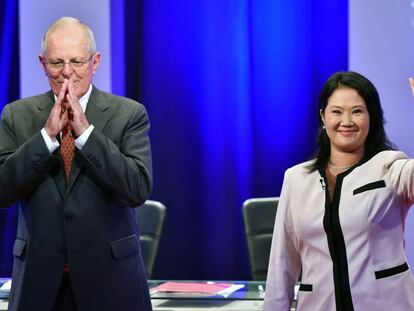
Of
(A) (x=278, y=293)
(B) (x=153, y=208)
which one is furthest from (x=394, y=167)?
(B) (x=153, y=208)

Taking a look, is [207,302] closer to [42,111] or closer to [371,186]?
[371,186]

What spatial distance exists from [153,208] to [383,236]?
1777mm

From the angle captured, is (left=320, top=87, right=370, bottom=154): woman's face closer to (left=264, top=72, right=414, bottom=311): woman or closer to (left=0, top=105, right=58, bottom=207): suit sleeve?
(left=264, top=72, right=414, bottom=311): woman

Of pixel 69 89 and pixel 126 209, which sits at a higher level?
pixel 69 89

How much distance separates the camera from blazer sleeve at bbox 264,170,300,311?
2.81 metres

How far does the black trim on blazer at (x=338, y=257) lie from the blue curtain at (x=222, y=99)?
2540 millimetres

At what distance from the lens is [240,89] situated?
17.1 feet

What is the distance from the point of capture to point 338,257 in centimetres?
265

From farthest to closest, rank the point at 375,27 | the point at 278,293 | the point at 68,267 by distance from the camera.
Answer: the point at 375,27 → the point at 278,293 → the point at 68,267

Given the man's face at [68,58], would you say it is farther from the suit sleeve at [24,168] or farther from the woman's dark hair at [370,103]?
the woman's dark hair at [370,103]

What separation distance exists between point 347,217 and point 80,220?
871mm

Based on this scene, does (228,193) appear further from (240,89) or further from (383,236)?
(383,236)

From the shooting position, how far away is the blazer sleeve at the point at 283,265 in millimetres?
2814

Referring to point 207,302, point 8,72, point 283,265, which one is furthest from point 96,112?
point 8,72
